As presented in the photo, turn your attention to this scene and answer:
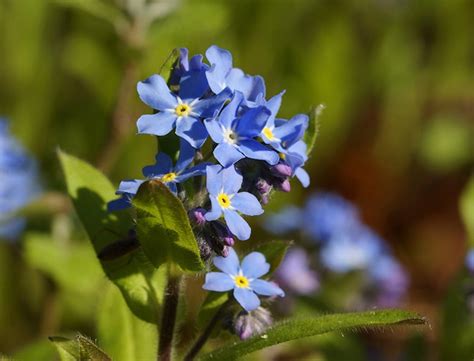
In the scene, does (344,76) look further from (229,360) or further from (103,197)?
(229,360)

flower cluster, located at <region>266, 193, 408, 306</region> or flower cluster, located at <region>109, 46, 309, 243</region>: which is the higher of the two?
flower cluster, located at <region>109, 46, 309, 243</region>

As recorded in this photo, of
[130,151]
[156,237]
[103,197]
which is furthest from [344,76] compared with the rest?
[156,237]

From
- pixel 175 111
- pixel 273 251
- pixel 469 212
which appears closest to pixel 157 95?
pixel 175 111

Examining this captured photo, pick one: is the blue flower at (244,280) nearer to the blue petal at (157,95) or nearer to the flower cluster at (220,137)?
the flower cluster at (220,137)

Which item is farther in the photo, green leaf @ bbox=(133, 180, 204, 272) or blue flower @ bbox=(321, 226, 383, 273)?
blue flower @ bbox=(321, 226, 383, 273)

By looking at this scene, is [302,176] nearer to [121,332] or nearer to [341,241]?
[121,332]

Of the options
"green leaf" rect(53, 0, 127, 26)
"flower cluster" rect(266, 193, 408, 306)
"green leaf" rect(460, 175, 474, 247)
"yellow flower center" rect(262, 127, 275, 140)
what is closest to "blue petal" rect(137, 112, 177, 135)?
"yellow flower center" rect(262, 127, 275, 140)

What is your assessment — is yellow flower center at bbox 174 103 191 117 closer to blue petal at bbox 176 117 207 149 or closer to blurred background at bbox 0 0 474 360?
blue petal at bbox 176 117 207 149
